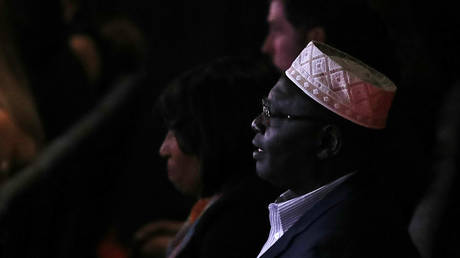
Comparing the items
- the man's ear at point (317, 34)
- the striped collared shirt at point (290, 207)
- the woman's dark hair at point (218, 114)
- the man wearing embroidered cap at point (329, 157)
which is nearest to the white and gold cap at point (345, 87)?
the man wearing embroidered cap at point (329, 157)

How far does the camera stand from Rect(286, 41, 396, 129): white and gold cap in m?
1.85

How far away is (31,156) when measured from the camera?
425 centimetres

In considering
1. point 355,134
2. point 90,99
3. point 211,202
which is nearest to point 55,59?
point 90,99

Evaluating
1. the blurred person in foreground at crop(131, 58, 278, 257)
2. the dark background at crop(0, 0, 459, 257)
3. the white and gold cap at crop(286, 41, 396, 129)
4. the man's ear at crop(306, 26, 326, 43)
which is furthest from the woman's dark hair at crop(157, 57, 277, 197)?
the white and gold cap at crop(286, 41, 396, 129)

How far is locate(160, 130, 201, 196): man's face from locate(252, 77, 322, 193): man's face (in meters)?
0.66

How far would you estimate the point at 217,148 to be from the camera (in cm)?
255

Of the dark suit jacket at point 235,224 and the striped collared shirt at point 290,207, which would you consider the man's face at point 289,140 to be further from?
the dark suit jacket at point 235,224

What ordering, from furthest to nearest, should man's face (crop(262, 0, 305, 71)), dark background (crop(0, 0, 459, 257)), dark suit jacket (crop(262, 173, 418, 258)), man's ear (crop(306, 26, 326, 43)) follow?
dark background (crop(0, 0, 459, 257))
man's face (crop(262, 0, 305, 71))
man's ear (crop(306, 26, 326, 43))
dark suit jacket (crop(262, 173, 418, 258))

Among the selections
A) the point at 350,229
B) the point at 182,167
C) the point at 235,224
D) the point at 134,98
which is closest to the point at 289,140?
the point at 350,229

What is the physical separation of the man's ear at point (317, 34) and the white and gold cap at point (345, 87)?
1.08 m

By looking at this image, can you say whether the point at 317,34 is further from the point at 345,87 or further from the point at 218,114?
the point at 345,87

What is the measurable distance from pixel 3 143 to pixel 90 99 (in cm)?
88

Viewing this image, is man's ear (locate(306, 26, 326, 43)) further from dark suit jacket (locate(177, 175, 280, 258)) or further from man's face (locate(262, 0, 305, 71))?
dark suit jacket (locate(177, 175, 280, 258))

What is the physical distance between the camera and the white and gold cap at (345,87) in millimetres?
1849
